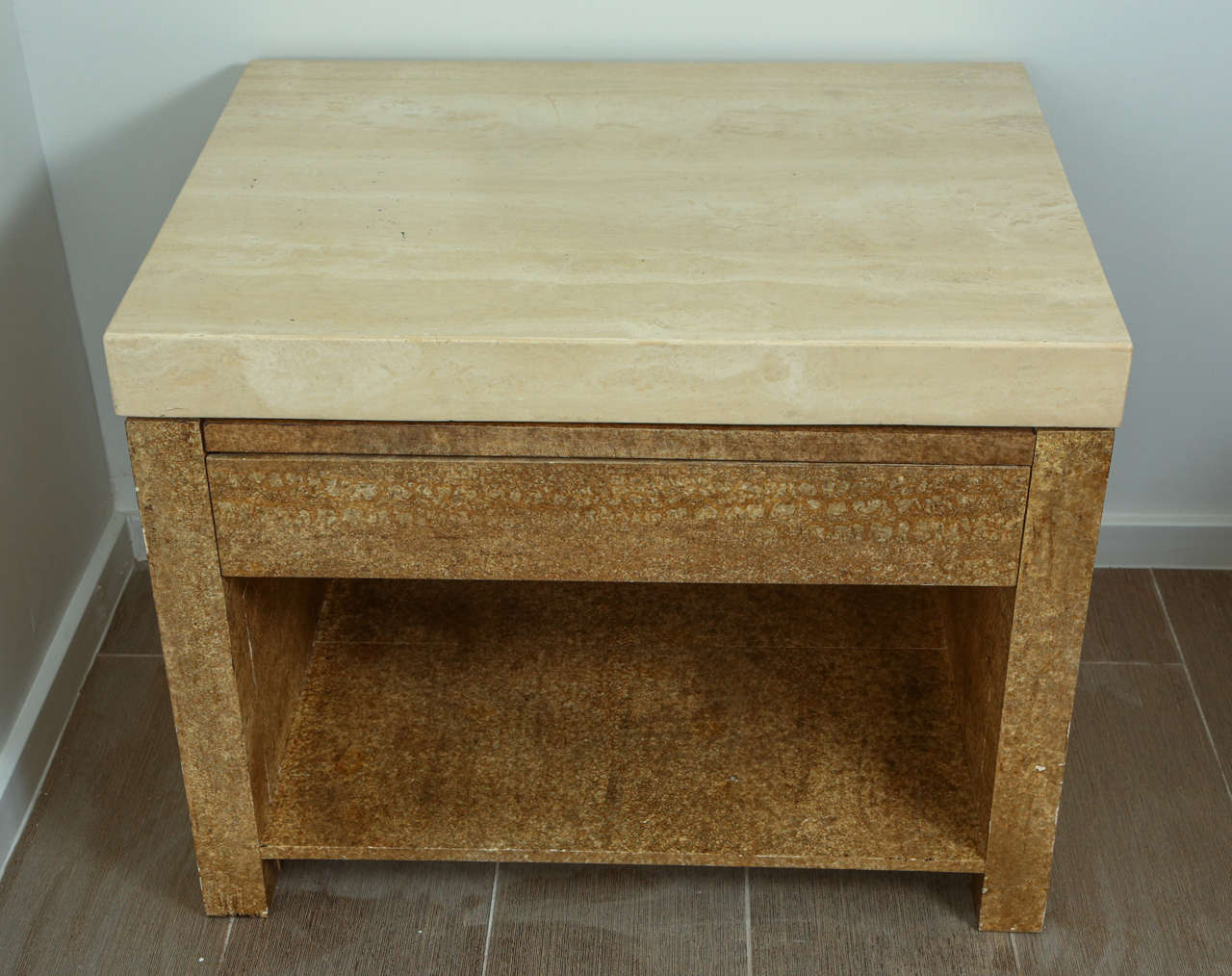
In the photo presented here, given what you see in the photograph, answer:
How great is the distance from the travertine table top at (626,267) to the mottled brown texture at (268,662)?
0.78ft

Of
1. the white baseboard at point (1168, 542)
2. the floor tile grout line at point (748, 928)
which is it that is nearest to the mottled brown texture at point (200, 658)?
the floor tile grout line at point (748, 928)

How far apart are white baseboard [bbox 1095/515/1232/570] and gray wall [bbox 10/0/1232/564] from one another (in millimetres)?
324

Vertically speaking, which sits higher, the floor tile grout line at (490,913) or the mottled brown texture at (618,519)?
the mottled brown texture at (618,519)

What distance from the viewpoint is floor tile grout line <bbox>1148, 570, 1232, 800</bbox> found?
1.50 m

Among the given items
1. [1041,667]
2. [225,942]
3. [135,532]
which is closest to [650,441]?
[1041,667]

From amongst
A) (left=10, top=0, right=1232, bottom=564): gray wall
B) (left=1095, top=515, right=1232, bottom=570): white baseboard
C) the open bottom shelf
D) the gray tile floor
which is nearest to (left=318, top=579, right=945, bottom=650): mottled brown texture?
the open bottom shelf

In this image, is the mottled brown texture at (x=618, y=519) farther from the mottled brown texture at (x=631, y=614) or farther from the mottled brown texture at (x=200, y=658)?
→ the mottled brown texture at (x=631, y=614)

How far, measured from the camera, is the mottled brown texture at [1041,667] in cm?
105

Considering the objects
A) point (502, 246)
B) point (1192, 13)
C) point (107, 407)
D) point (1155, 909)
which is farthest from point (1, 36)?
point (1155, 909)

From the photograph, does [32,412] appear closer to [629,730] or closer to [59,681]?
[59,681]

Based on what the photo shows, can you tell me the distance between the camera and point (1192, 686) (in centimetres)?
161

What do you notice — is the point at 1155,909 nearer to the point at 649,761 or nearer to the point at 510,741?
the point at 649,761

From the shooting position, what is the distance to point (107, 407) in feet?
5.66

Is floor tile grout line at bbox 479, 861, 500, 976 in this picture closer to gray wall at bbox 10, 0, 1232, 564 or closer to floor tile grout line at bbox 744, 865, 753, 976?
floor tile grout line at bbox 744, 865, 753, 976
